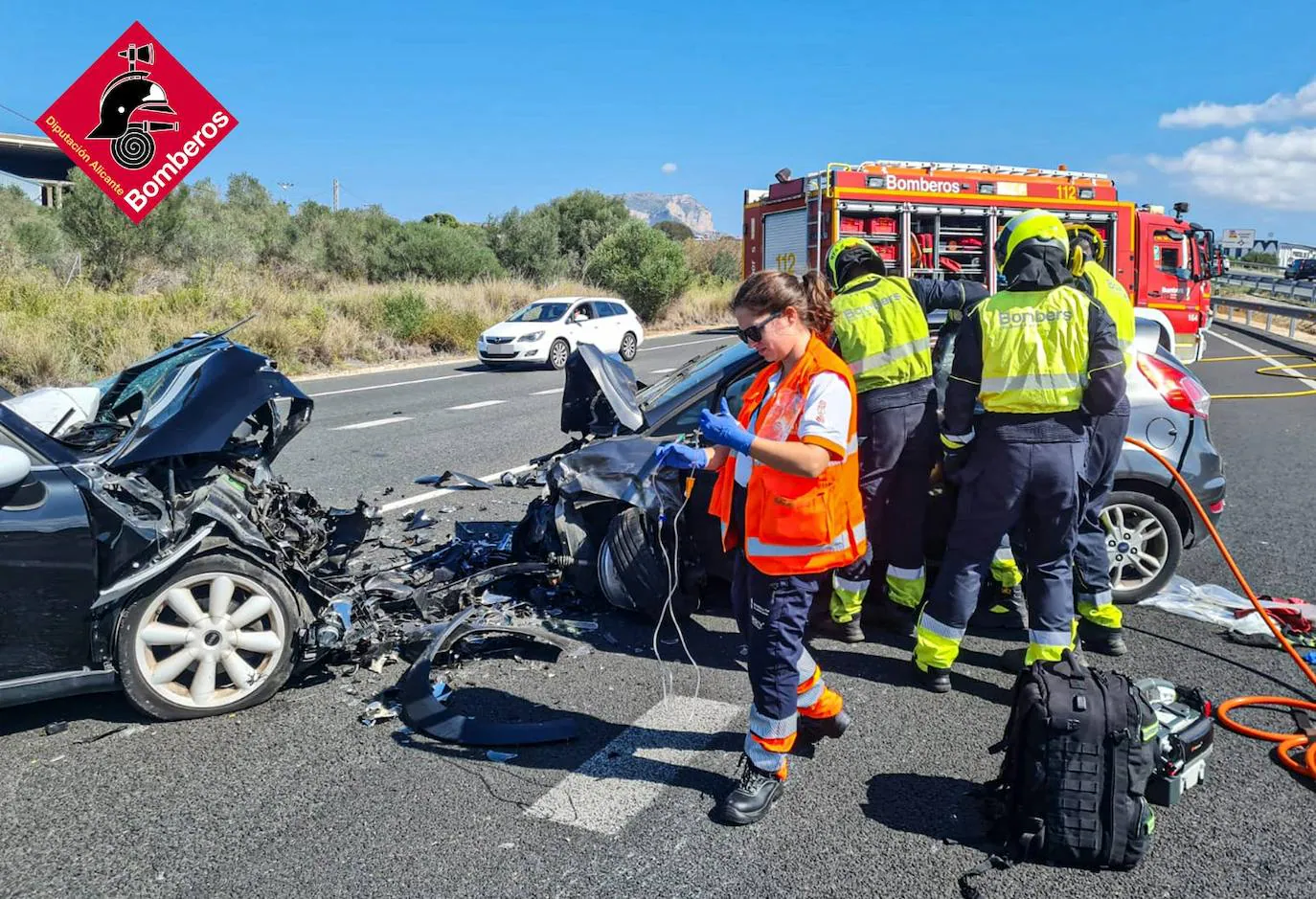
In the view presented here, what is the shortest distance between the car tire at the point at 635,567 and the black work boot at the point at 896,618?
101cm

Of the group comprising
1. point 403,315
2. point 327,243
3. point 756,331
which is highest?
point 327,243

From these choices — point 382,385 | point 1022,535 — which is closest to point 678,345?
point 382,385

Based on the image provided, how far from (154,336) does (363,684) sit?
15.0m

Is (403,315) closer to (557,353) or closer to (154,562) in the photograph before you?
(557,353)

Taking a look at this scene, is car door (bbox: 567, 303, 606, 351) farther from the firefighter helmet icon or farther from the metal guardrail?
the metal guardrail

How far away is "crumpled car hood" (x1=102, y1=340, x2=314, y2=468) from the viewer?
379cm

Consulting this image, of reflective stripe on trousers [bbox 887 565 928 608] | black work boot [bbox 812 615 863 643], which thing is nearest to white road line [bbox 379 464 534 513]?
black work boot [bbox 812 615 863 643]

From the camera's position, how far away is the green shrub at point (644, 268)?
32.9 metres

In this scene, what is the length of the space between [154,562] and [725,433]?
7.62 ft

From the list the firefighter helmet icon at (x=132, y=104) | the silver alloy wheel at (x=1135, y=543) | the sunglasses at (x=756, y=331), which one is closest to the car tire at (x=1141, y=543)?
the silver alloy wheel at (x=1135, y=543)

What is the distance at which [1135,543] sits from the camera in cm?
511

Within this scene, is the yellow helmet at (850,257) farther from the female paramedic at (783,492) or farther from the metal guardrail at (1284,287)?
the metal guardrail at (1284,287)

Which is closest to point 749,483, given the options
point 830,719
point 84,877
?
point 830,719

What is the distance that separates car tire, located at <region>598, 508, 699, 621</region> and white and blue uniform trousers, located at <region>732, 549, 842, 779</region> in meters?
1.44
